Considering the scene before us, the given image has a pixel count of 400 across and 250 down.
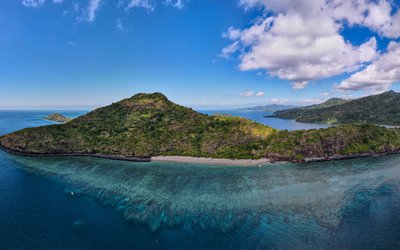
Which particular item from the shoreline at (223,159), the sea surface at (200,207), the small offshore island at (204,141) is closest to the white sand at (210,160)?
the shoreline at (223,159)

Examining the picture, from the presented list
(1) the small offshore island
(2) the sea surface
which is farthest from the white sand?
(2) the sea surface

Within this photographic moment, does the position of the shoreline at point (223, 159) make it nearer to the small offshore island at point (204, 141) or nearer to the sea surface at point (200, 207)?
the small offshore island at point (204, 141)

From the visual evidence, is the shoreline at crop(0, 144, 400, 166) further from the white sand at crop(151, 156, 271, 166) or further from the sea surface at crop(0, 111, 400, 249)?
the sea surface at crop(0, 111, 400, 249)

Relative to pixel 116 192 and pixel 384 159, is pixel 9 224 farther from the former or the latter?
pixel 384 159

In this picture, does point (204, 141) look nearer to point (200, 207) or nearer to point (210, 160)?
point (210, 160)

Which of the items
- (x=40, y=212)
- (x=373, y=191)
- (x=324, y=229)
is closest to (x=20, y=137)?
(x=40, y=212)

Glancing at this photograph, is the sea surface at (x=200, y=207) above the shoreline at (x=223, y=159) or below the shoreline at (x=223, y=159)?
below
